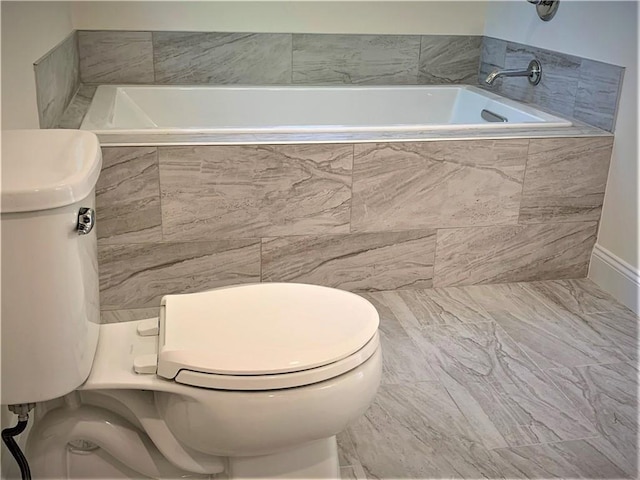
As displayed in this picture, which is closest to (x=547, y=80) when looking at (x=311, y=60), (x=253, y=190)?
(x=311, y=60)

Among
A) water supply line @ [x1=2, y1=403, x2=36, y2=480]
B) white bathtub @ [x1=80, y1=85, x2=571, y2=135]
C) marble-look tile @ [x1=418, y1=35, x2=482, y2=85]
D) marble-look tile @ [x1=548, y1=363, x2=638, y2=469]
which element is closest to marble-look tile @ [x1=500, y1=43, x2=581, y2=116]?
white bathtub @ [x1=80, y1=85, x2=571, y2=135]

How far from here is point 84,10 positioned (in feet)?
9.90

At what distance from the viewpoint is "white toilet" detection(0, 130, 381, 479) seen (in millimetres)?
1103

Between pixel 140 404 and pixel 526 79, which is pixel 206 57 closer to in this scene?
pixel 526 79

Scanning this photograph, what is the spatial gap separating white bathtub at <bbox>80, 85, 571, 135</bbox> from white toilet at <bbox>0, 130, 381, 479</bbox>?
5.50 feet

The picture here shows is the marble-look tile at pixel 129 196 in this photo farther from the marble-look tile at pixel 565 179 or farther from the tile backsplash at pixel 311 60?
the marble-look tile at pixel 565 179

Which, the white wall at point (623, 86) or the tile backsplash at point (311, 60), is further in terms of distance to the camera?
the tile backsplash at point (311, 60)

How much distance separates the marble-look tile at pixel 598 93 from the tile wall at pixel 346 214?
0.41ft

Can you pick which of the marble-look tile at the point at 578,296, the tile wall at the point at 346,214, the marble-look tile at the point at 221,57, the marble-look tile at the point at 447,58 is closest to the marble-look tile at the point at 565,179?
the tile wall at the point at 346,214

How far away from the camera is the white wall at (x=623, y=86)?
233 cm

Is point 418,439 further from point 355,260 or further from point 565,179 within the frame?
point 565,179

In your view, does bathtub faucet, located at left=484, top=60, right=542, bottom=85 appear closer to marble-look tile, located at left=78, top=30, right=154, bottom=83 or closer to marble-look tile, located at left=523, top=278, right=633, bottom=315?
marble-look tile, located at left=523, top=278, right=633, bottom=315

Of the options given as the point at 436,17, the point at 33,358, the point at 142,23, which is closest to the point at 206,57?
the point at 142,23

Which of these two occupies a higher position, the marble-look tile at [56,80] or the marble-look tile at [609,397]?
the marble-look tile at [56,80]
